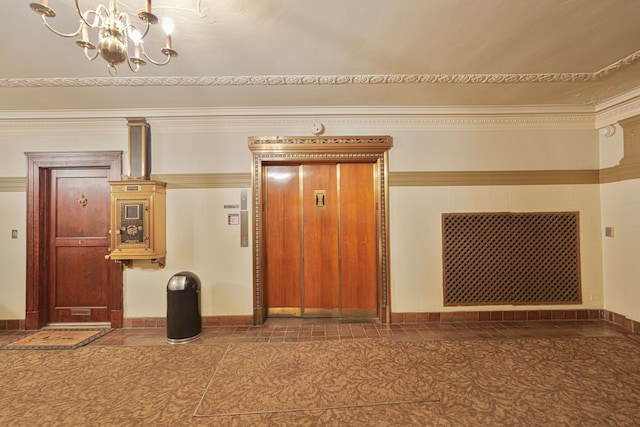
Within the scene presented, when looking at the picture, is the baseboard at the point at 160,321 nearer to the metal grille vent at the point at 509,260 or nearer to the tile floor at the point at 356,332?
the tile floor at the point at 356,332

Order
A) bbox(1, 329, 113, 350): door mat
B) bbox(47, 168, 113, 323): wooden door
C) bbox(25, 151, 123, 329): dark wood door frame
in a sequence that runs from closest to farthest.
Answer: bbox(1, 329, 113, 350): door mat → bbox(25, 151, 123, 329): dark wood door frame → bbox(47, 168, 113, 323): wooden door

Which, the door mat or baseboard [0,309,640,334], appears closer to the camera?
the door mat

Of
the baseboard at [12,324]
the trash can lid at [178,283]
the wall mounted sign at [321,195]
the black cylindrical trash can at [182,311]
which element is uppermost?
the wall mounted sign at [321,195]

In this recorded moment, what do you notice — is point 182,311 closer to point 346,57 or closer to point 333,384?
point 333,384

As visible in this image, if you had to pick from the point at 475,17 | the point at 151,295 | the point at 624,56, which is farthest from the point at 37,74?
the point at 624,56

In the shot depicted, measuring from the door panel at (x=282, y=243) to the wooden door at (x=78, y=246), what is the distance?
87.9 inches

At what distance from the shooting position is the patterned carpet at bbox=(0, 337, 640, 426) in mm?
2168

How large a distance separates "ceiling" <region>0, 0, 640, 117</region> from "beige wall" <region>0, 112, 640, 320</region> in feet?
1.07

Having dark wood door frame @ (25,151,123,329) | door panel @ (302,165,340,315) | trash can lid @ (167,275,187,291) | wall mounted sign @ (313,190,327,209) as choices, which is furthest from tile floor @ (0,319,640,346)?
wall mounted sign @ (313,190,327,209)

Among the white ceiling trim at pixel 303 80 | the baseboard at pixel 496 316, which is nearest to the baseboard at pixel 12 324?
the white ceiling trim at pixel 303 80

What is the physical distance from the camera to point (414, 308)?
399cm

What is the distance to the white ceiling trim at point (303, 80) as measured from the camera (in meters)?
3.11

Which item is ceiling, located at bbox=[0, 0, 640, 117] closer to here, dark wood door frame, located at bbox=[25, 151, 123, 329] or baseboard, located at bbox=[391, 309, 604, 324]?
dark wood door frame, located at bbox=[25, 151, 123, 329]

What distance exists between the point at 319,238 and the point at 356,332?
134cm
